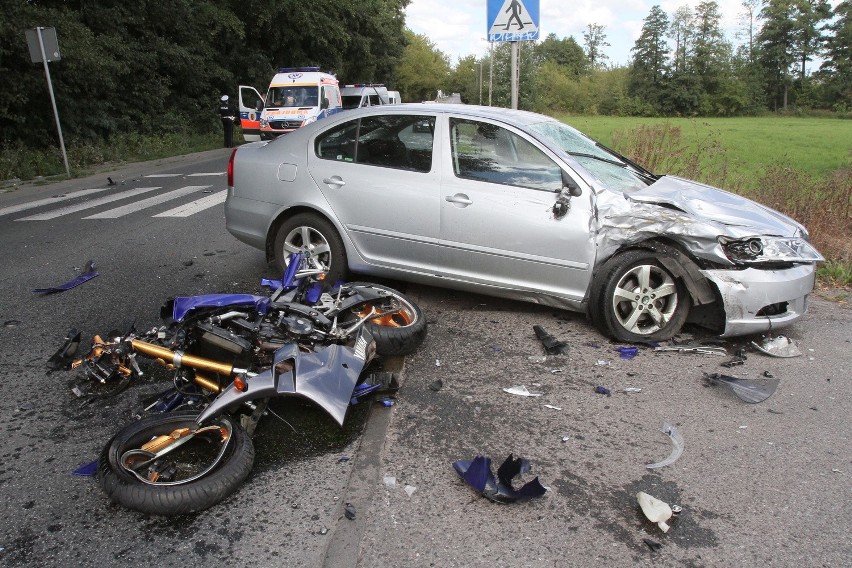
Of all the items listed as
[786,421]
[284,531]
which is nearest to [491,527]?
[284,531]

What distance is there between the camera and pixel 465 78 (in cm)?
11888

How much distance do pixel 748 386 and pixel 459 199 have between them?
249 cm

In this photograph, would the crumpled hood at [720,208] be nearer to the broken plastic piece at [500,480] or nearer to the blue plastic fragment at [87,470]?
the broken plastic piece at [500,480]

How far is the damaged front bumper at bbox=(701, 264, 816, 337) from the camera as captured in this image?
482 centimetres

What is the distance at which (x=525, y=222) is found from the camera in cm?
513

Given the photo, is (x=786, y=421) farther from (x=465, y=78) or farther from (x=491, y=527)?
(x=465, y=78)

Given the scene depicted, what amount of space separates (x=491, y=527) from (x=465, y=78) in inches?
4806

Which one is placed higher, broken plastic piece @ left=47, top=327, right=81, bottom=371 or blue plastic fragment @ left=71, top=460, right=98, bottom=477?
broken plastic piece @ left=47, top=327, right=81, bottom=371

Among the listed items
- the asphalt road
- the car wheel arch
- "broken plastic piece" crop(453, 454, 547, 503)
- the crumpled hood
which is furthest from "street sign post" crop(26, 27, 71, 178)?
"broken plastic piece" crop(453, 454, 547, 503)

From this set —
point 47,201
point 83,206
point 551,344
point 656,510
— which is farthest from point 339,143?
point 47,201

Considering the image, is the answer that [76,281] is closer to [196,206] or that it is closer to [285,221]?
[285,221]

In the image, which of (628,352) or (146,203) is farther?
(146,203)

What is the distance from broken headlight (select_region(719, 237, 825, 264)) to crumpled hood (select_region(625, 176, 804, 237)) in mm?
62

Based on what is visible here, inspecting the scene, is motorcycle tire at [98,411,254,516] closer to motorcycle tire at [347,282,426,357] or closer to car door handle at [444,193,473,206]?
motorcycle tire at [347,282,426,357]
